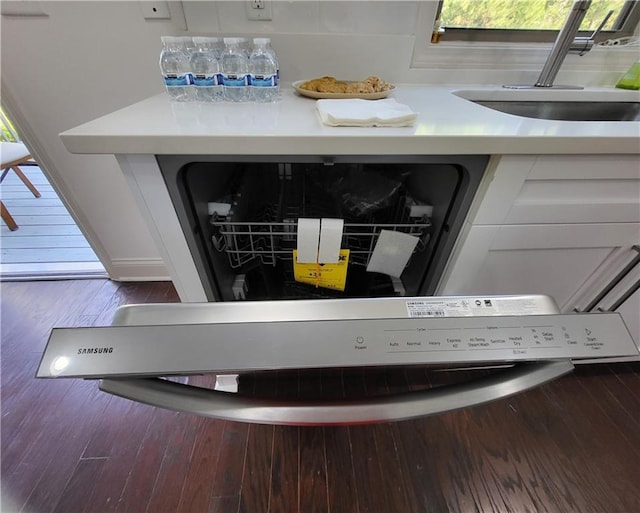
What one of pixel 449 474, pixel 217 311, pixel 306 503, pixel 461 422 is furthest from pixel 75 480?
pixel 461 422

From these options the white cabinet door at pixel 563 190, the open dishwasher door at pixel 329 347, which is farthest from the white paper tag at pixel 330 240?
the white cabinet door at pixel 563 190

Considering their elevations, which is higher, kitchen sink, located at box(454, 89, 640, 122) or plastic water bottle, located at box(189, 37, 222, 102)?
plastic water bottle, located at box(189, 37, 222, 102)

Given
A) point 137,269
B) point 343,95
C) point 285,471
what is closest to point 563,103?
point 343,95

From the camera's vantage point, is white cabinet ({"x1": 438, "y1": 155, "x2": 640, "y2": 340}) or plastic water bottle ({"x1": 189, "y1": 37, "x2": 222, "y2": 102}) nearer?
white cabinet ({"x1": 438, "y1": 155, "x2": 640, "y2": 340})

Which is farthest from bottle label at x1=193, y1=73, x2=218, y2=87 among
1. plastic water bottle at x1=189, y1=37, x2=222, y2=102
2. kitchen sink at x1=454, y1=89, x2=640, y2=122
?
kitchen sink at x1=454, y1=89, x2=640, y2=122

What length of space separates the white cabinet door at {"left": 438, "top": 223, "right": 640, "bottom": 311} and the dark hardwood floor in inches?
18.2

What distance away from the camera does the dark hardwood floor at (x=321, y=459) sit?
879 mm

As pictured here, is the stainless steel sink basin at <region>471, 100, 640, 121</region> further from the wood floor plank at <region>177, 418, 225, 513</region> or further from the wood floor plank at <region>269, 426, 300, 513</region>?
the wood floor plank at <region>177, 418, 225, 513</region>

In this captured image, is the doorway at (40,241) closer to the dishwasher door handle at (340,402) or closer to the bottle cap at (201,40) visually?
the bottle cap at (201,40)

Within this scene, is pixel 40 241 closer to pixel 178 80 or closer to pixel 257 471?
pixel 178 80

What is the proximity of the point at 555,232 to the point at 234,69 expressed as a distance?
933mm

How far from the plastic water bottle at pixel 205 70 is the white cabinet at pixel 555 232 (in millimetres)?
702

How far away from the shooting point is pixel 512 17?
1.03 m

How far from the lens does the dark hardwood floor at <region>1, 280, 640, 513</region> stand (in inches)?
34.6
